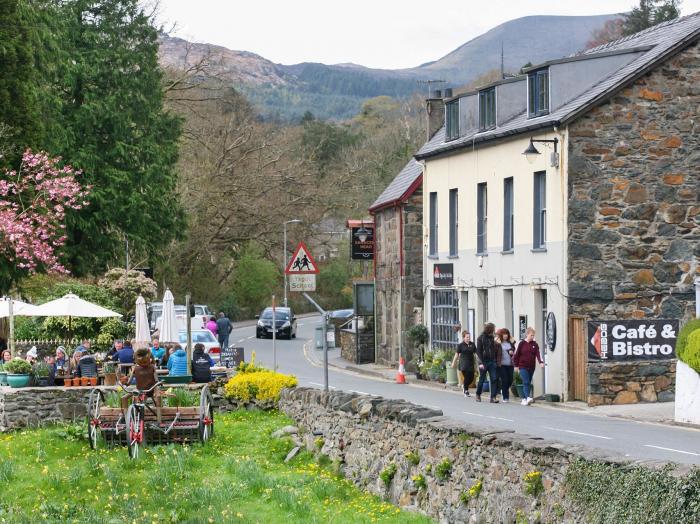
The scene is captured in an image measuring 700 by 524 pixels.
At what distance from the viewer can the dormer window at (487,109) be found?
1521 inches

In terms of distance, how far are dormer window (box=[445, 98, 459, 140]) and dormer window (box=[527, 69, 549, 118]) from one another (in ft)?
21.9

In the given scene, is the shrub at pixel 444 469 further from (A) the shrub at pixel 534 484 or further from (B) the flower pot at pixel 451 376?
(B) the flower pot at pixel 451 376

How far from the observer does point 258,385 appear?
88.2 feet

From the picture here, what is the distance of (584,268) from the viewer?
32.1 meters

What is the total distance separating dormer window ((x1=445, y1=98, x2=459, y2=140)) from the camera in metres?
41.8

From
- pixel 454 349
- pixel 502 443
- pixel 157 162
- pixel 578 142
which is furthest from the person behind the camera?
pixel 157 162

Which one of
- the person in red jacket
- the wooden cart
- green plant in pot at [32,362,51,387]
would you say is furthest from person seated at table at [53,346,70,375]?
the person in red jacket

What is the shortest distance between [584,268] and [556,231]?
1.21 meters

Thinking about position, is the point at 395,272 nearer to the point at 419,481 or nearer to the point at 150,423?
the point at 150,423

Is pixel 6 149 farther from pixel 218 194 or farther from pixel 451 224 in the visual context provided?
pixel 218 194

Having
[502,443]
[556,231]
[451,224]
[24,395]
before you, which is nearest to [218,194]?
[451,224]

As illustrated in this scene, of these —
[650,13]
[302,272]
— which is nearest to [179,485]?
[302,272]

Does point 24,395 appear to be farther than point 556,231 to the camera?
No

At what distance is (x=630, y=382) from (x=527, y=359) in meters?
2.32
